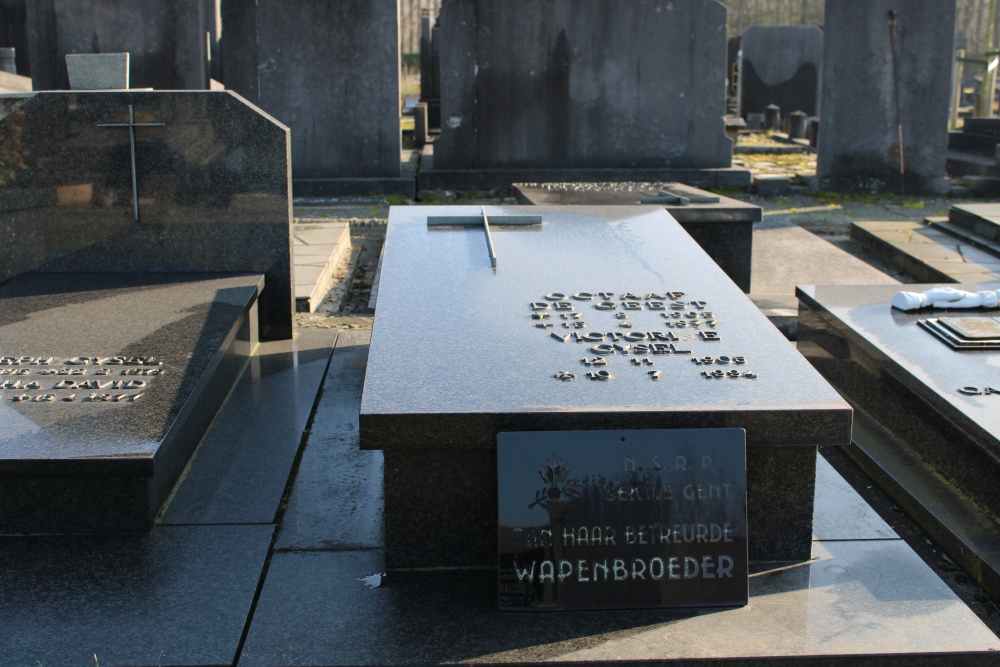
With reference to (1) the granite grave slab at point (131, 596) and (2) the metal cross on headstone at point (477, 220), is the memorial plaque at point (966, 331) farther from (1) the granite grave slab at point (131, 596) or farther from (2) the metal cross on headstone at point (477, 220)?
(1) the granite grave slab at point (131, 596)

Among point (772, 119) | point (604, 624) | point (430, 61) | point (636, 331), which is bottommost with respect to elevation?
point (604, 624)

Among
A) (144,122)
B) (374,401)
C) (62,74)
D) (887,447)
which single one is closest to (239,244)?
(144,122)

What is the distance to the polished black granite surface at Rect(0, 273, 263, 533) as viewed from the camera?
301 centimetres

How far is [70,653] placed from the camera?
7.99 ft

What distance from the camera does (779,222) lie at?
362 inches

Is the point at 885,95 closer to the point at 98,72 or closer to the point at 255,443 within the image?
the point at 98,72

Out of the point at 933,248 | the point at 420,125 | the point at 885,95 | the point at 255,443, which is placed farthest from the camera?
the point at 420,125

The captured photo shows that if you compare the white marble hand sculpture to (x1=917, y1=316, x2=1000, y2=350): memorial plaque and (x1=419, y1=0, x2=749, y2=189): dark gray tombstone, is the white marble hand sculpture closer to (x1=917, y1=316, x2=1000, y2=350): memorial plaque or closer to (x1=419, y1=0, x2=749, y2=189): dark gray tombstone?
(x1=917, y1=316, x2=1000, y2=350): memorial plaque

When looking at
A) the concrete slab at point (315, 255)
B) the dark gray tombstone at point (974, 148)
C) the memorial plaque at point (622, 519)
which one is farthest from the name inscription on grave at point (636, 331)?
the dark gray tombstone at point (974, 148)

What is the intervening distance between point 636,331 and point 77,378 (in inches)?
74.2

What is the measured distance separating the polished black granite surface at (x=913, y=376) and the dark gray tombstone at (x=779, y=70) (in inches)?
559

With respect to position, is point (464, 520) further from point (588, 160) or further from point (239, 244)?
point (588, 160)

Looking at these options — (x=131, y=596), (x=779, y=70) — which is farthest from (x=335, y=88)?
(x=779, y=70)

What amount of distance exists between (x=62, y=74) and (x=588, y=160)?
5566 mm
